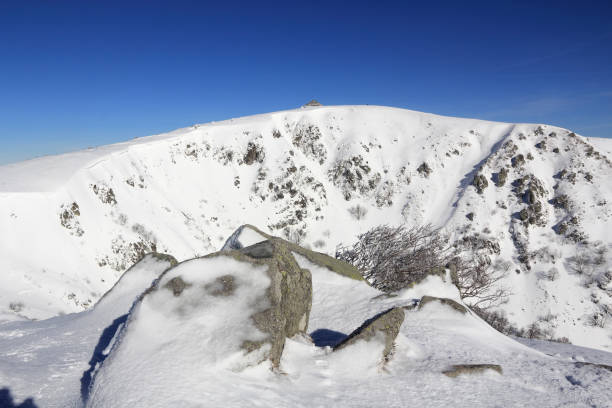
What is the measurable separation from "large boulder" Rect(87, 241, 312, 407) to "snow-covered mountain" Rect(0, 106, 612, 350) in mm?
13586

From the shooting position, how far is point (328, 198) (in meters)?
51.7

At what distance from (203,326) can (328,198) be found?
156ft

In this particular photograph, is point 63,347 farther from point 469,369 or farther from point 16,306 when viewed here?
point 16,306

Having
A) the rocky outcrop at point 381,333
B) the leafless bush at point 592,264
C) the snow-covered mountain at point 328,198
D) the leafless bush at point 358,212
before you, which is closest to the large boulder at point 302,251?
the rocky outcrop at point 381,333

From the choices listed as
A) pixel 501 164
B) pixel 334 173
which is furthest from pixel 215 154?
pixel 501 164

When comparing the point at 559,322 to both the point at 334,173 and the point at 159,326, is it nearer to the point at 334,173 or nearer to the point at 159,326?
the point at 334,173

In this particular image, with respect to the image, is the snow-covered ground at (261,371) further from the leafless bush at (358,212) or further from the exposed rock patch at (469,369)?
the leafless bush at (358,212)

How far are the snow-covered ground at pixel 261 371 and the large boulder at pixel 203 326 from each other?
0.05 feet

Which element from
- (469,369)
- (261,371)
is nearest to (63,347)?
(261,371)

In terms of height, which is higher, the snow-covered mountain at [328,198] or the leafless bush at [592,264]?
the snow-covered mountain at [328,198]

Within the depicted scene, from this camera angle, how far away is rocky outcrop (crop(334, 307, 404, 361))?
5117mm

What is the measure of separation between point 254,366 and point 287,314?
1.05m

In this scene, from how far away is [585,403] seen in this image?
4.40 metres

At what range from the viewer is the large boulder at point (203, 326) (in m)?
3.88
